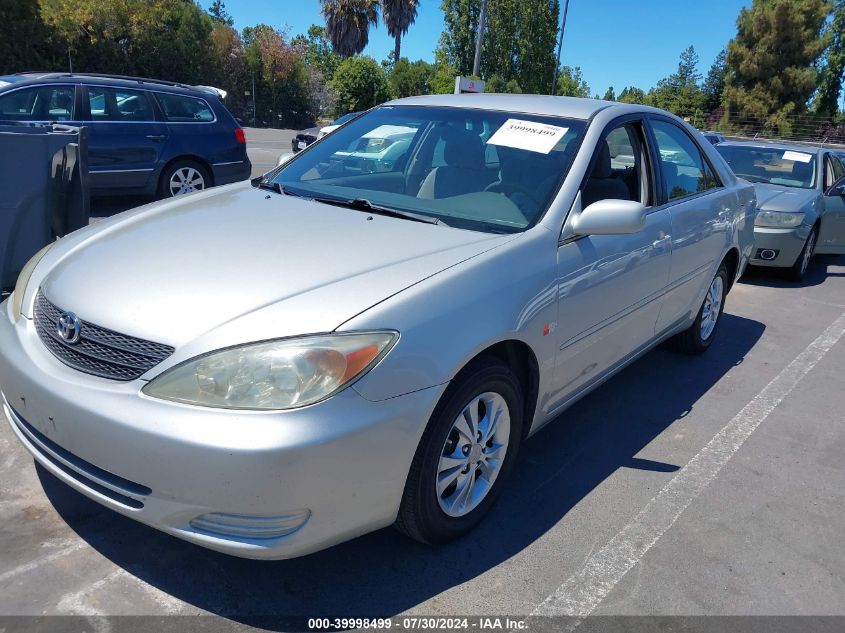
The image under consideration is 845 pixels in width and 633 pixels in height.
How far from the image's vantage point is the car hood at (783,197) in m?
7.40

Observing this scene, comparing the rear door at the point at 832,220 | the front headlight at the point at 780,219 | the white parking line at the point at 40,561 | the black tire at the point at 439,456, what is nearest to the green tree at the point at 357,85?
the rear door at the point at 832,220

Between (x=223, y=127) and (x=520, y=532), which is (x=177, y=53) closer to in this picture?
(x=223, y=127)

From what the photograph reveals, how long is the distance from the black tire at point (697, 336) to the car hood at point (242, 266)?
8.48 feet

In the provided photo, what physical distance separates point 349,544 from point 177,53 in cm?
3448

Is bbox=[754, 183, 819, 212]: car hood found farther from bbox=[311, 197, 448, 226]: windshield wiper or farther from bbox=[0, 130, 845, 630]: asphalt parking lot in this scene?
bbox=[311, 197, 448, 226]: windshield wiper

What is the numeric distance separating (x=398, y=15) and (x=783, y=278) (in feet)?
129

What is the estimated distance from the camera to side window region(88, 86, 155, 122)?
26.6 feet

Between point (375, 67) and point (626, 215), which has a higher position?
point (375, 67)

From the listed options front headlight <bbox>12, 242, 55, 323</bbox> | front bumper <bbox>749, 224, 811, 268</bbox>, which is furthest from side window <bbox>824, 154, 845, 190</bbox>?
front headlight <bbox>12, 242, 55, 323</bbox>

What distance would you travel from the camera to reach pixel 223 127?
30.4 feet

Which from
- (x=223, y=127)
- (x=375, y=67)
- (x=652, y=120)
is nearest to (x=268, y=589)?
(x=652, y=120)

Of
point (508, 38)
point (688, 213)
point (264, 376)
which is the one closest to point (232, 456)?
point (264, 376)

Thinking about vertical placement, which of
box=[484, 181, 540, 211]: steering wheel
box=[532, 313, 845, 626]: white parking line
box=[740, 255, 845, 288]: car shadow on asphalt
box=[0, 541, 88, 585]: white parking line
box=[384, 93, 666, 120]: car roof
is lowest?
box=[532, 313, 845, 626]: white parking line

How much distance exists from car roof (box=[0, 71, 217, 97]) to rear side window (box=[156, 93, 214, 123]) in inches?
3.6
